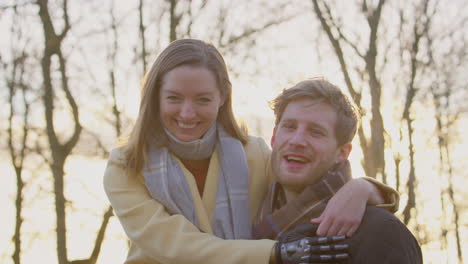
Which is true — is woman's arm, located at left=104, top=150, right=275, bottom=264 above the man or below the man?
below

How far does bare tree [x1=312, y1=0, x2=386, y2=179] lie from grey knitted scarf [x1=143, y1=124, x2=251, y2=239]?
832cm

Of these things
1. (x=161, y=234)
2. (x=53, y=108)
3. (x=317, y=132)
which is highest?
(x=53, y=108)

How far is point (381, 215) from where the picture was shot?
3062 mm

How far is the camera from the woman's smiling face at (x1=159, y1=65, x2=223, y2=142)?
145 inches

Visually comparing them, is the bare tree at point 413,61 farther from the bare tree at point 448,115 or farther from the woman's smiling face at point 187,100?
the woman's smiling face at point 187,100

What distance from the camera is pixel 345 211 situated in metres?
3.07

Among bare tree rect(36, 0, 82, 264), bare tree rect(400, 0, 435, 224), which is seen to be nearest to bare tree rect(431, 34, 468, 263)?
bare tree rect(400, 0, 435, 224)

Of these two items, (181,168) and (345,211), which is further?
(181,168)

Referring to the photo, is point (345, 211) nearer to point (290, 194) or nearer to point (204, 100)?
point (290, 194)

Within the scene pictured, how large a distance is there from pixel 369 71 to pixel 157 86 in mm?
9214

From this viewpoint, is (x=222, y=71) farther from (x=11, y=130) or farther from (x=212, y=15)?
(x=11, y=130)

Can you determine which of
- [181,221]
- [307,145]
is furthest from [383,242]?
[181,221]

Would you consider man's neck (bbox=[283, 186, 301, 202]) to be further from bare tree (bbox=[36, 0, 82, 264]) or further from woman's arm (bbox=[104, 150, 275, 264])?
bare tree (bbox=[36, 0, 82, 264])

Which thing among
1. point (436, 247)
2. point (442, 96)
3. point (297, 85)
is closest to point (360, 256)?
point (297, 85)
